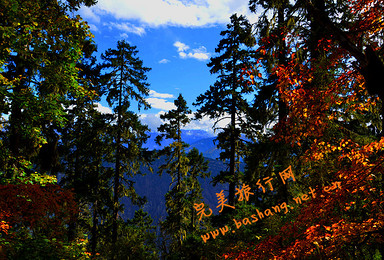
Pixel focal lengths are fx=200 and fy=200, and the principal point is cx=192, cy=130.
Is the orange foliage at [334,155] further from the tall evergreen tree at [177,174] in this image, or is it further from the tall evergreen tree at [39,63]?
the tall evergreen tree at [177,174]

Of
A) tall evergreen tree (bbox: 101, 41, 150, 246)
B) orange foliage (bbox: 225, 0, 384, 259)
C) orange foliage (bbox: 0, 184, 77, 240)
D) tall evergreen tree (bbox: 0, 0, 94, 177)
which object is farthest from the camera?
tall evergreen tree (bbox: 101, 41, 150, 246)

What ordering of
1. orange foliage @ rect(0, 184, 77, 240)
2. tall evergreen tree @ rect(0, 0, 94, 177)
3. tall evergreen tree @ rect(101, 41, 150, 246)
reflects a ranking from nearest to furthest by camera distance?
orange foliage @ rect(0, 184, 77, 240) < tall evergreen tree @ rect(0, 0, 94, 177) < tall evergreen tree @ rect(101, 41, 150, 246)

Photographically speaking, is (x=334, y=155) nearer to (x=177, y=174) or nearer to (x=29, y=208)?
(x=29, y=208)

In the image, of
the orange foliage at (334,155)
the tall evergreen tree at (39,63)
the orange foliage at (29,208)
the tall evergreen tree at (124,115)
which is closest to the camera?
the orange foliage at (334,155)

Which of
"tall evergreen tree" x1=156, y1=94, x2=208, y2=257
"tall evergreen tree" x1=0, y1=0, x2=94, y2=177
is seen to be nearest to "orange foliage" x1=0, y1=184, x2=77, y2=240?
"tall evergreen tree" x1=0, y1=0, x2=94, y2=177

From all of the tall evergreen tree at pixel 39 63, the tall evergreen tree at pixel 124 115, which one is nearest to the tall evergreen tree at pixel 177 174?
the tall evergreen tree at pixel 124 115

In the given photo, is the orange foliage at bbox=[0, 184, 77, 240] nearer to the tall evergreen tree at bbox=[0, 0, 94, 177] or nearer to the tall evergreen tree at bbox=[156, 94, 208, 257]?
Answer: the tall evergreen tree at bbox=[0, 0, 94, 177]

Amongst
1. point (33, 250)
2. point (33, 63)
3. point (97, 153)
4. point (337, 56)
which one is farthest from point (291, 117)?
point (97, 153)

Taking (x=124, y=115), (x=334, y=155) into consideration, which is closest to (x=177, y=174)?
(x=124, y=115)

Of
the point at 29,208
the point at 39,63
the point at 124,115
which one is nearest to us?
the point at 29,208

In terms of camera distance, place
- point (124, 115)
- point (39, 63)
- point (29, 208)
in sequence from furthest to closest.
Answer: point (124, 115)
point (39, 63)
point (29, 208)

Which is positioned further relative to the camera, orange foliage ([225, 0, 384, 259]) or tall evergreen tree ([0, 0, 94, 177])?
tall evergreen tree ([0, 0, 94, 177])

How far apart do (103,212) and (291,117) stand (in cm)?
1884

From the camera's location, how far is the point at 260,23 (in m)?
5.23
